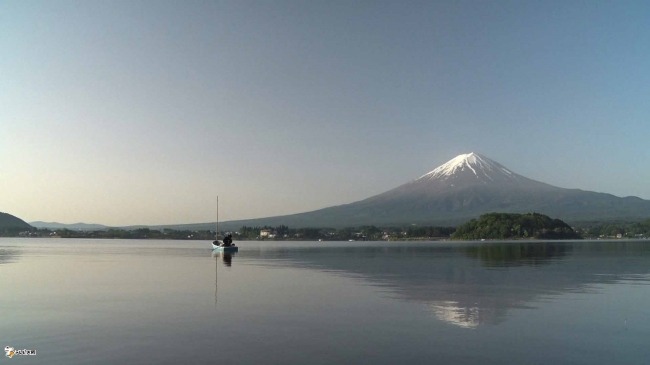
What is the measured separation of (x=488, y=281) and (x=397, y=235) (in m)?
115

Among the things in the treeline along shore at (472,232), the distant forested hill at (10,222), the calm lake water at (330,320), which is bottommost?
the calm lake water at (330,320)

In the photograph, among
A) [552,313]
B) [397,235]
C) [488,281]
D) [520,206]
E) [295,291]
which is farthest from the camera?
[520,206]

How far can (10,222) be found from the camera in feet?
598

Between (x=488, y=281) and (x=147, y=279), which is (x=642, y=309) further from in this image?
(x=147, y=279)

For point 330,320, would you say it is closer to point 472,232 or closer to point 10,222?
point 472,232

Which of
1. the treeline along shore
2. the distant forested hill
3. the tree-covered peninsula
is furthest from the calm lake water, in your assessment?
the distant forested hill

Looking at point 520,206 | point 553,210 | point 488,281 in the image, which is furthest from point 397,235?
point 488,281

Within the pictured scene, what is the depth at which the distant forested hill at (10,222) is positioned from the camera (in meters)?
176

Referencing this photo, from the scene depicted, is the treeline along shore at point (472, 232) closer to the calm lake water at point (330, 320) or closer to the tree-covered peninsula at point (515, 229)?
the tree-covered peninsula at point (515, 229)

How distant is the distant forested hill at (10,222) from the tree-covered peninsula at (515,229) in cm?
13639

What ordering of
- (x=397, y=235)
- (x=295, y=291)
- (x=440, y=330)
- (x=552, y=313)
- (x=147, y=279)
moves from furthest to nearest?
(x=397, y=235) → (x=147, y=279) → (x=295, y=291) → (x=552, y=313) → (x=440, y=330)

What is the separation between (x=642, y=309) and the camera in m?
15.9

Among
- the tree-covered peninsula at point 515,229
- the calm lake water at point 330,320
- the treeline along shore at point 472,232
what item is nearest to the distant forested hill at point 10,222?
the treeline along shore at point 472,232

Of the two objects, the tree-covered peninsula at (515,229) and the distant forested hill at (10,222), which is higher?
the distant forested hill at (10,222)
